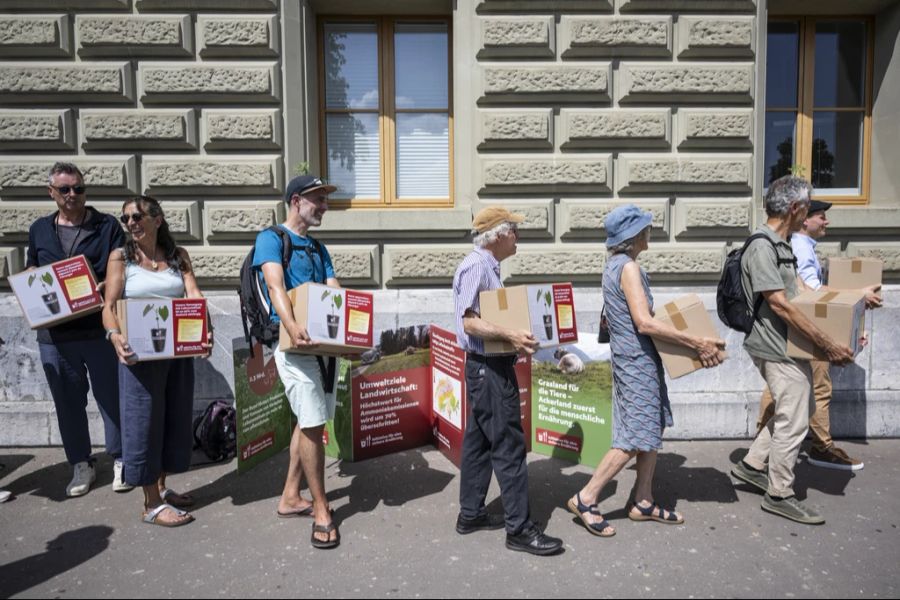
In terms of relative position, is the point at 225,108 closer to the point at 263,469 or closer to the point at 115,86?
the point at 115,86

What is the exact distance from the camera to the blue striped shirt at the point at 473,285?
3.34 metres

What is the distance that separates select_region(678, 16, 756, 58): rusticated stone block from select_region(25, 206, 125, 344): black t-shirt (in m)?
4.73

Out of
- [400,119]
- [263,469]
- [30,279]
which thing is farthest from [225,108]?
[263,469]

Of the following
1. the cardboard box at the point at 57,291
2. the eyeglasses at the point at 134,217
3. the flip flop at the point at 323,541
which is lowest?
the flip flop at the point at 323,541

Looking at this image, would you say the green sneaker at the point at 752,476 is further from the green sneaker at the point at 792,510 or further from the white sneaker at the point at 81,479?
the white sneaker at the point at 81,479

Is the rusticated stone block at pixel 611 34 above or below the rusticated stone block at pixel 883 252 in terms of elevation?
above

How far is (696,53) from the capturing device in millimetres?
5582

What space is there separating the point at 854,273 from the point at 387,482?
347 centimetres

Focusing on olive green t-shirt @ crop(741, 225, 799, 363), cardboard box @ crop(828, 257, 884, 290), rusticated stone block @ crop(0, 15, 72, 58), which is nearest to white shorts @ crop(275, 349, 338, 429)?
olive green t-shirt @ crop(741, 225, 799, 363)

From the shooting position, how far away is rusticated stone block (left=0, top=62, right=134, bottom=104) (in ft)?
17.8

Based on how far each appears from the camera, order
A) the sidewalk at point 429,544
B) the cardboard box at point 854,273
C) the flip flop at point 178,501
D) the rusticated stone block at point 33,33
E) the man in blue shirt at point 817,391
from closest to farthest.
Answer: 1. the sidewalk at point 429,544
2. the flip flop at point 178,501
3. the cardboard box at point 854,273
4. the man in blue shirt at point 817,391
5. the rusticated stone block at point 33,33

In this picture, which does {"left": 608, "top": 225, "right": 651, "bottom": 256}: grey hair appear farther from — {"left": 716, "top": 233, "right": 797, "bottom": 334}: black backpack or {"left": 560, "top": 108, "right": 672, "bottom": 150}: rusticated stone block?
{"left": 560, "top": 108, "right": 672, "bottom": 150}: rusticated stone block

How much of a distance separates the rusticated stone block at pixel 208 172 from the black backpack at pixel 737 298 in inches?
143

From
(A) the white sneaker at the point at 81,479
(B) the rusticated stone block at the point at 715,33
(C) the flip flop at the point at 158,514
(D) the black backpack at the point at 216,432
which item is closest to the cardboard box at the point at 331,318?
(C) the flip flop at the point at 158,514
